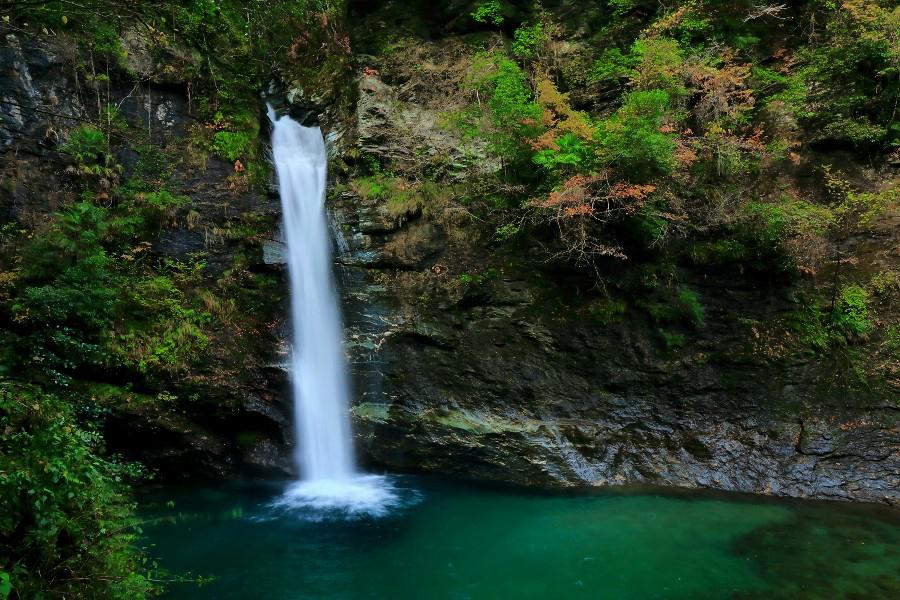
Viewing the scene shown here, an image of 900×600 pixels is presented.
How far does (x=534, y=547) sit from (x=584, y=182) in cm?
560

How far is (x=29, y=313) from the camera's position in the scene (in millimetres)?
6980

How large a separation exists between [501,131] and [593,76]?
3033 mm

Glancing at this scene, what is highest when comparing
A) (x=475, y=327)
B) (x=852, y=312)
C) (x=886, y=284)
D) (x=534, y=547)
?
(x=886, y=284)

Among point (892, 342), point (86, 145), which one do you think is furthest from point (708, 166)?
point (86, 145)

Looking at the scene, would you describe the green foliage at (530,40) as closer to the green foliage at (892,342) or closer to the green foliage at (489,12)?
the green foliage at (489,12)

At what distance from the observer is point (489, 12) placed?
11.8 metres

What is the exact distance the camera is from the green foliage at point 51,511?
2.92 metres

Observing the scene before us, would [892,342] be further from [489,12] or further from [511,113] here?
[489,12]

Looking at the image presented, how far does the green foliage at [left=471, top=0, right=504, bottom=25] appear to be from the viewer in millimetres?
11781

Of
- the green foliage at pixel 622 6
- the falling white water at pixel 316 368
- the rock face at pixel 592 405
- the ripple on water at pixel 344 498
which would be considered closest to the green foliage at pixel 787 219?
the rock face at pixel 592 405

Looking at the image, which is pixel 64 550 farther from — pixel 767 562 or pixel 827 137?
pixel 827 137

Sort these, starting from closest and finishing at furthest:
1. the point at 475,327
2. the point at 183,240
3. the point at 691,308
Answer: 1. the point at 691,308
2. the point at 475,327
3. the point at 183,240

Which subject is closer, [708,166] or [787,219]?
[787,219]

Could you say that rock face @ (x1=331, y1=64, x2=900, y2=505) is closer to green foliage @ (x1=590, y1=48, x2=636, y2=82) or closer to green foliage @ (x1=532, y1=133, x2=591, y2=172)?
green foliage @ (x1=532, y1=133, x2=591, y2=172)
